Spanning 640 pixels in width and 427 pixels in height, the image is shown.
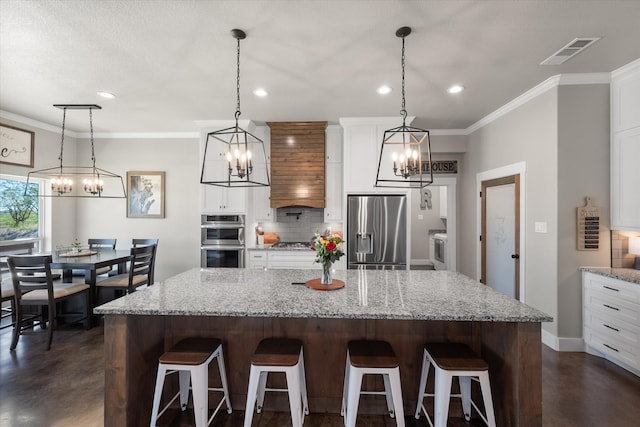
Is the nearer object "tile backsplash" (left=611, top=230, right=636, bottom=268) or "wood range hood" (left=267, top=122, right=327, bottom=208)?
"tile backsplash" (left=611, top=230, right=636, bottom=268)

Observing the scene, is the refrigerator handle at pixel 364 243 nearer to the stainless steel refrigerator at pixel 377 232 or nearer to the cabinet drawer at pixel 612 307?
the stainless steel refrigerator at pixel 377 232

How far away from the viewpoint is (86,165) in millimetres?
5289

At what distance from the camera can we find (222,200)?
4.55m

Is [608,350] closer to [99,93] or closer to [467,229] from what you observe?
[467,229]

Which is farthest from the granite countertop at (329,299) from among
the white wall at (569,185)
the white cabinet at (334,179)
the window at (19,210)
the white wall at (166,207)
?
the window at (19,210)

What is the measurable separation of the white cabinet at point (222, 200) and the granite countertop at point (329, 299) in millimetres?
2105

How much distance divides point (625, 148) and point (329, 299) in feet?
10.6

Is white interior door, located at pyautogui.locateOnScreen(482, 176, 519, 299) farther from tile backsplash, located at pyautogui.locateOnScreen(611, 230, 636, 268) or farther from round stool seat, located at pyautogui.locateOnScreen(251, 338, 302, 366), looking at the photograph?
round stool seat, located at pyautogui.locateOnScreen(251, 338, 302, 366)

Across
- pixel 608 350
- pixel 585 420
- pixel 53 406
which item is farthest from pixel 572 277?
pixel 53 406

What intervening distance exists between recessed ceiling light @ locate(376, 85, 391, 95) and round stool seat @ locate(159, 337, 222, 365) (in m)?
2.91

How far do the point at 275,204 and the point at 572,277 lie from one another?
3.69 meters

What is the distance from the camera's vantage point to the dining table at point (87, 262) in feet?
11.5

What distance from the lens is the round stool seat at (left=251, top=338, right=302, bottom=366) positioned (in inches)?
67.3

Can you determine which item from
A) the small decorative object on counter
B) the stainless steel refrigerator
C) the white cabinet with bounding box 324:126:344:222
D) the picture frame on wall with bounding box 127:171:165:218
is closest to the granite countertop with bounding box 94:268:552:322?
the small decorative object on counter
